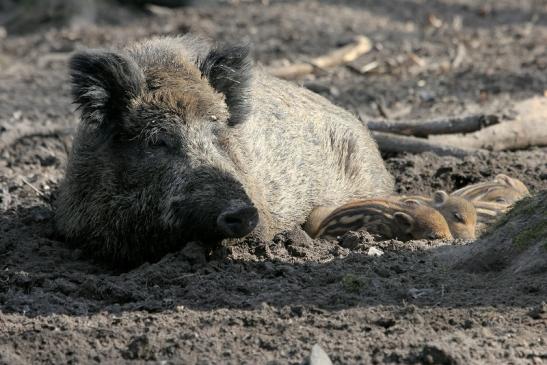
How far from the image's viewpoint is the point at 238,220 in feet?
18.2

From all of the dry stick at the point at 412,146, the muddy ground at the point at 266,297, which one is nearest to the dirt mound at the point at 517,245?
the muddy ground at the point at 266,297

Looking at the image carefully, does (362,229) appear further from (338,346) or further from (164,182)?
(338,346)

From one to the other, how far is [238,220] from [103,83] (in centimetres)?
160

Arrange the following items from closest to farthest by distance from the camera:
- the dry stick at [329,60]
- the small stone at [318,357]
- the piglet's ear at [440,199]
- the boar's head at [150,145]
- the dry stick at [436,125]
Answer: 1. the small stone at [318,357]
2. the boar's head at [150,145]
3. the piglet's ear at [440,199]
4. the dry stick at [436,125]
5. the dry stick at [329,60]

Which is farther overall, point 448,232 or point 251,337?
point 448,232

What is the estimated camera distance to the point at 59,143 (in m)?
9.45

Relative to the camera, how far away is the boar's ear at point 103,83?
6.38m

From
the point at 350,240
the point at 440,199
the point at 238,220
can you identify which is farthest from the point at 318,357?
the point at 440,199

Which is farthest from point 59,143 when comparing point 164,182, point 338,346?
point 338,346

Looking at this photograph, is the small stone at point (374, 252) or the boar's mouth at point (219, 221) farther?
the small stone at point (374, 252)

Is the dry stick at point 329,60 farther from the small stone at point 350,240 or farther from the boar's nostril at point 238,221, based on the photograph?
the boar's nostril at point 238,221

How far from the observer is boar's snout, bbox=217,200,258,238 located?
217 inches

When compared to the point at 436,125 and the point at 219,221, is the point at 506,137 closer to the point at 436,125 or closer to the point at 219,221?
the point at 436,125

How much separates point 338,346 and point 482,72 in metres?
8.64
